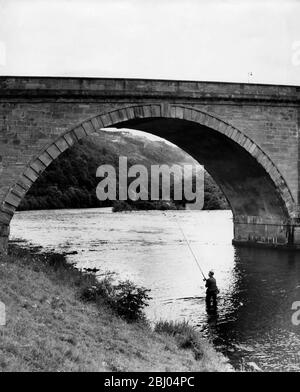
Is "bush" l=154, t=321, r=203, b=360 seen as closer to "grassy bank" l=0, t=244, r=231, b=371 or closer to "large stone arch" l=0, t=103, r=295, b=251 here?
"grassy bank" l=0, t=244, r=231, b=371

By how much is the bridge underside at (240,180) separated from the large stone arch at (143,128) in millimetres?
159

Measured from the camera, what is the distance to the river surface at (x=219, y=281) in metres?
11.1

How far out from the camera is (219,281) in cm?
1834

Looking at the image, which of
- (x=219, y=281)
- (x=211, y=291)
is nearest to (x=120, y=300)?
(x=211, y=291)

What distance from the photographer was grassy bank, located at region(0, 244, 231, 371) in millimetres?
7227

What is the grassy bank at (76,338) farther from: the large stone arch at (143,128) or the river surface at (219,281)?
the large stone arch at (143,128)

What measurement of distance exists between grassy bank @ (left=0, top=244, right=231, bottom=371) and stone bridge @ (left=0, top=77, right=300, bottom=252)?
738cm

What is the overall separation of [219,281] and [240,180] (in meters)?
10.2

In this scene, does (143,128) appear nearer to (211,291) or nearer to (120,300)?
(211,291)

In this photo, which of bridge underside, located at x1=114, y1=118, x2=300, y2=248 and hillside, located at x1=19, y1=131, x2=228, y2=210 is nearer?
bridge underside, located at x1=114, y1=118, x2=300, y2=248

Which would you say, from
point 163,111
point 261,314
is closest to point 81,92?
point 163,111

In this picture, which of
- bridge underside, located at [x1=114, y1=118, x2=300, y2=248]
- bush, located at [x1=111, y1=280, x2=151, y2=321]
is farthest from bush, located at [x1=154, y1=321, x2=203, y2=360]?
bridge underside, located at [x1=114, y1=118, x2=300, y2=248]

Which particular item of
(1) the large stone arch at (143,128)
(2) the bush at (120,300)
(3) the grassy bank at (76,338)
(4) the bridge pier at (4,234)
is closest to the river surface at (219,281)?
(2) the bush at (120,300)
